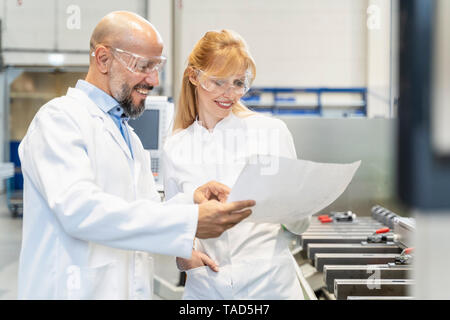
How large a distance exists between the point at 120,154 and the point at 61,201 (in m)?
0.21

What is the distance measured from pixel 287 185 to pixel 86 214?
1.21 ft

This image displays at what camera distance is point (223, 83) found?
43.7 inches

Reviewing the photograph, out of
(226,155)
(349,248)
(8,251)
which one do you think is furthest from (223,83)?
(8,251)

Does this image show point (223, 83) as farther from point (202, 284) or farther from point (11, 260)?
point (11, 260)

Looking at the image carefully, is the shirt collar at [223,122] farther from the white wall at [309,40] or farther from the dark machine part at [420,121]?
the white wall at [309,40]

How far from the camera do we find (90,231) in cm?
78

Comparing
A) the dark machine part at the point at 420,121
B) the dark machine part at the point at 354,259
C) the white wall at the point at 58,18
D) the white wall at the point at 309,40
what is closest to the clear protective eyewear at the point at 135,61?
the dark machine part at the point at 420,121

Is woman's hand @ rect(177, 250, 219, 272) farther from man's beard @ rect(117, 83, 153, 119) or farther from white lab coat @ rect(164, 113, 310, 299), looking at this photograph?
man's beard @ rect(117, 83, 153, 119)

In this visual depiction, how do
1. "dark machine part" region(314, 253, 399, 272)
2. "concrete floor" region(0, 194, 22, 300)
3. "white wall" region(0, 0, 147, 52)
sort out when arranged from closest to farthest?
"white wall" region(0, 0, 147, 52)
"dark machine part" region(314, 253, 399, 272)
"concrete floor" region(0, 194, 22, 300)

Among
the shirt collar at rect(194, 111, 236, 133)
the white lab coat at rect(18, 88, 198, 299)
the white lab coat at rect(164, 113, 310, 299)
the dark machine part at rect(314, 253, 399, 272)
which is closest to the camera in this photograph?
the white lab coat at rect(18, 88, 198, 299)

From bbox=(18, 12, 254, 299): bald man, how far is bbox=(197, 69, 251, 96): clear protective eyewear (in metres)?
0.17

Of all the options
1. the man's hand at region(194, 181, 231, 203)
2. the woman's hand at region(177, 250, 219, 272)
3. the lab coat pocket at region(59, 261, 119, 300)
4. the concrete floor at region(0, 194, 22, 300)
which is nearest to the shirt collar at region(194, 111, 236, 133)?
the man's hand at region(194, 181, 231, 203)

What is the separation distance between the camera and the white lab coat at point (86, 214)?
782 millimetres

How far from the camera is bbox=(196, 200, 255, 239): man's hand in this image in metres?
0.82
